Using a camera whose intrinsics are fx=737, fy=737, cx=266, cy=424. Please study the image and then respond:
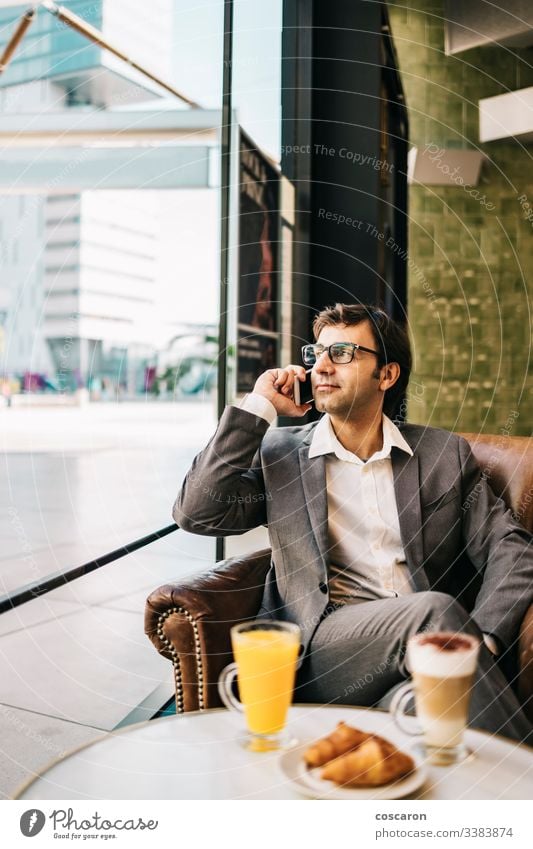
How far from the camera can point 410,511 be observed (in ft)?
4.83

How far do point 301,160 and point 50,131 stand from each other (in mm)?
890

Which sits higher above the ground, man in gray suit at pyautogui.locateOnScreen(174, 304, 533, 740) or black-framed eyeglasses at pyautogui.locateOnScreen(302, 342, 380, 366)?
black-framed eyeglasses at pyautogui.locateOnScreen(302, 342, 380, 366)

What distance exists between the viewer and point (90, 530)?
3732 mm

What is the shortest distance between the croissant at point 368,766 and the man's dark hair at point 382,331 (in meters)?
0.93

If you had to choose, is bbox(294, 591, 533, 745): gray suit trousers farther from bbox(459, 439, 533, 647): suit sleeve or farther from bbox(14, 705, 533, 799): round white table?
bbox(14, 705, 533, 799): round white table

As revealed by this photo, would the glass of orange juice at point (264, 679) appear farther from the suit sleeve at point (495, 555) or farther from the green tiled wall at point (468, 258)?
the green tiled wall at point (468, 258)

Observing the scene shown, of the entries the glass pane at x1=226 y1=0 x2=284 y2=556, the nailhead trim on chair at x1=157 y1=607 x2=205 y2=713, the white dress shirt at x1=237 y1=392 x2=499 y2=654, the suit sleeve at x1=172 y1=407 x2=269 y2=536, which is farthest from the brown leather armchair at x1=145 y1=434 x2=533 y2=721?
the glass pane at x1=226 y1=0 x2=284 y2=556

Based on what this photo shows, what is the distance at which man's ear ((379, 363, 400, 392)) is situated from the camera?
1573mm

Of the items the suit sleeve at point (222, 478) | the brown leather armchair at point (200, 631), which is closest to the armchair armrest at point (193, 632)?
the brown leather armchair at point (200, 631)

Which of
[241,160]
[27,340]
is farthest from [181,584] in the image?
[241,160]

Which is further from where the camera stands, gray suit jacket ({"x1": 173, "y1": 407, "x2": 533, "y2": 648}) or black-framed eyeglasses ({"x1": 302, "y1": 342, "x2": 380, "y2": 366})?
black-framed eyeglasses ({"x1": 302, "y1": 342, "x2": 380, "y2": 366})
